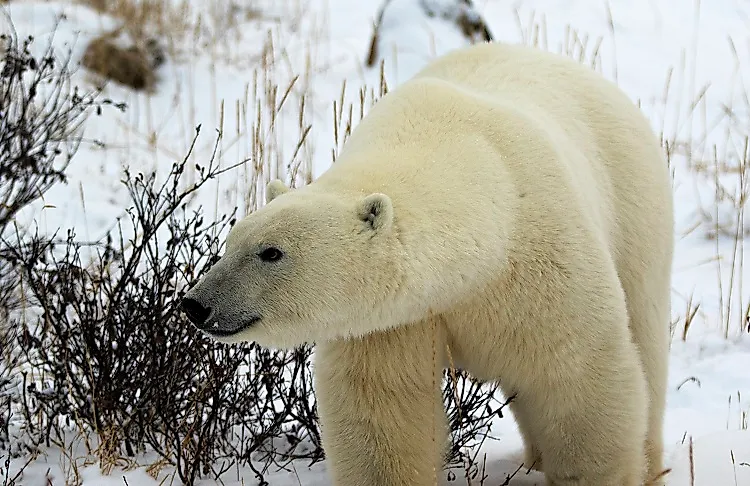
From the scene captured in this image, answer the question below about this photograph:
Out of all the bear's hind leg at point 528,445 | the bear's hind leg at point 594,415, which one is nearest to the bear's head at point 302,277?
the bear's hind leg at point 594,415

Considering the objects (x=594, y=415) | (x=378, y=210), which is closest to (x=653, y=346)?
(x=594, y=415)

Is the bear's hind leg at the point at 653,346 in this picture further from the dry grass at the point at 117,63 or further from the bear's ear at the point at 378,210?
the dry grass at the point at 117,63

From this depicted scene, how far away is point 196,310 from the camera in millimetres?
2098

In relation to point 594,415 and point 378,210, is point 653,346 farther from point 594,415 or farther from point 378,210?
point 378,210

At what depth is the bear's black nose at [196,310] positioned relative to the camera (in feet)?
6.86

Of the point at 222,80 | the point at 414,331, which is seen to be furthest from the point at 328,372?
the point at 222,80

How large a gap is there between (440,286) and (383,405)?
437 millimetres

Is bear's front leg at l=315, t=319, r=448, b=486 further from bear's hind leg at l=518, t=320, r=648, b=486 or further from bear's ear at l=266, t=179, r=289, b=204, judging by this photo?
bear's ear at l=266, t=179, r=289, b=204

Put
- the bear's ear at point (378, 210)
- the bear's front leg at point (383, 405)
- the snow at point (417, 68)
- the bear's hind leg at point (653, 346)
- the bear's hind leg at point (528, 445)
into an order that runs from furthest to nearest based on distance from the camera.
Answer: the snow at point (417, 68), the bear's hind leg at point (528, 445), the bear's hind leg at point (653, 346), the bear's front leg at point (383, 405), the bear's ear at point (378, 210)

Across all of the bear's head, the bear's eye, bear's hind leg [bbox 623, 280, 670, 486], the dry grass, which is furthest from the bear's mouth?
the dry grass

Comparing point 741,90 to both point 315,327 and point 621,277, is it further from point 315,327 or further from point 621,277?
point 315,327

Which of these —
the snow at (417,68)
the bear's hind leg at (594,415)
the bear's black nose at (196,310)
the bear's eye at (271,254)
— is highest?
the bear's eye at (271,254)

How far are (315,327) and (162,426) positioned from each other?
4.10 feet

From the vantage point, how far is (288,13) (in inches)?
372
